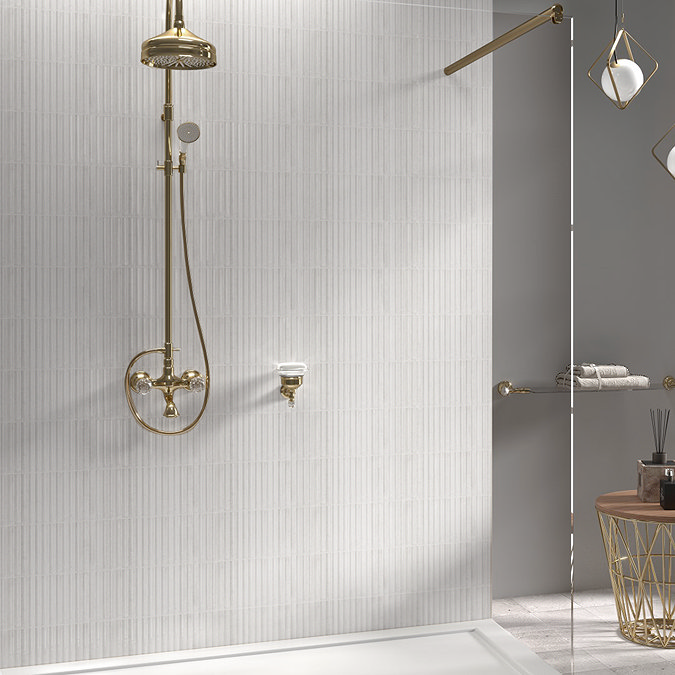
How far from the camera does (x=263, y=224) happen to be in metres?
2.58

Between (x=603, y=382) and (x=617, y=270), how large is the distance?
372 mm

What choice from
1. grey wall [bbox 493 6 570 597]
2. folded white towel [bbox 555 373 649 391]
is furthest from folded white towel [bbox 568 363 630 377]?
grey wall [bbox 493 6 570 597]

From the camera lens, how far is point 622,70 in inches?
91.9

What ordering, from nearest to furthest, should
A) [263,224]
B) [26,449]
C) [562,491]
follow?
[26,449] < [263,224] < [562,491]

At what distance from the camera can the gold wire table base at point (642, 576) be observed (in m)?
2.63

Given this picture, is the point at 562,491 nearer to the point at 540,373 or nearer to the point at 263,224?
the point at 540,373

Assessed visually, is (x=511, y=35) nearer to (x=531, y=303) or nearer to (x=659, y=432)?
(x=531, y=303)

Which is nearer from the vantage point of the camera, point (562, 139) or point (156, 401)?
point (156, 401)

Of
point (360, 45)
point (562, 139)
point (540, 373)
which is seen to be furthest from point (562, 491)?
point (360, 45)

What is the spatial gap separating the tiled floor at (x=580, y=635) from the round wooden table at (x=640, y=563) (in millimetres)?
45

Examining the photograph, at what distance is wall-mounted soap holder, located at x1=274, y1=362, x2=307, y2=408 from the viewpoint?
8.38 feet

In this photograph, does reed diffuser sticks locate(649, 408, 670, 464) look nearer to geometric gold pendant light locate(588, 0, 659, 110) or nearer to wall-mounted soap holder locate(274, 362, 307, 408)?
geometric gold pendant light locate(588, 0, 659, 110)

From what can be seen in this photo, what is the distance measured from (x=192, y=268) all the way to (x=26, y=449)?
2.34ft

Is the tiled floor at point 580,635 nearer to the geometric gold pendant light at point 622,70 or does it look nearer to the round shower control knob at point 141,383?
the round shower control knob at point 141,383
